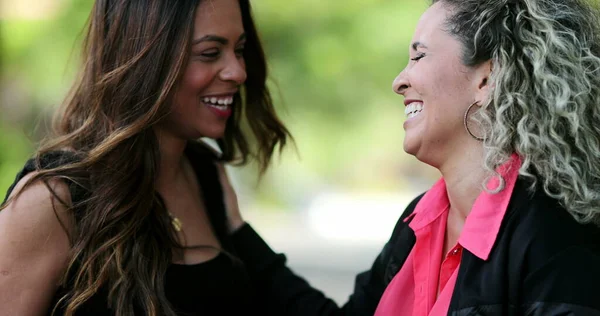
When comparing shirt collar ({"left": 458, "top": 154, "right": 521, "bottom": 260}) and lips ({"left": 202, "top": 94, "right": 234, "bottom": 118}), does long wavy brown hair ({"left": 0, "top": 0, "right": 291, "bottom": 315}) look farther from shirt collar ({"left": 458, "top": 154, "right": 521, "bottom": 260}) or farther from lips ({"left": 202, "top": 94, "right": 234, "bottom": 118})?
shirt collar ({"left": 458, "top": 154, "right": 521, "bottom": 260})

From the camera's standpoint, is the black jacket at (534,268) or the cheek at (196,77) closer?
the black jacket at (534,268)

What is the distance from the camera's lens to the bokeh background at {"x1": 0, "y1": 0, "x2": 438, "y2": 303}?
761 centimetres

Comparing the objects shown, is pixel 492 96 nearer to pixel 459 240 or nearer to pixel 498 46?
pixel 498 46

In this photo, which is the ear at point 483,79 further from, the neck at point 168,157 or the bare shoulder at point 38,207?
the bare shoulder at point 38,207

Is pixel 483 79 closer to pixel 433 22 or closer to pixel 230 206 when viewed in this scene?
pixel 433 22

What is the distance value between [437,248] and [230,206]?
93 cm

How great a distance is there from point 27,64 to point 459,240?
19.8 ft

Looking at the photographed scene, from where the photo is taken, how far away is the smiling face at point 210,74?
2.76 metres

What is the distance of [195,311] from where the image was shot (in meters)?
2.73

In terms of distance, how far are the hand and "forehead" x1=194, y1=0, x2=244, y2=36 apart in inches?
26.1

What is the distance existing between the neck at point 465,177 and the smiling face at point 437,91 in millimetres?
27

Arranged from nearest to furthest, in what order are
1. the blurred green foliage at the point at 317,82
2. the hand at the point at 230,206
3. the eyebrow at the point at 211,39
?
the eyebrow at the point at 211,39 → the hand at the point at 230,206 → the blurred green foliage at the point at 317,82

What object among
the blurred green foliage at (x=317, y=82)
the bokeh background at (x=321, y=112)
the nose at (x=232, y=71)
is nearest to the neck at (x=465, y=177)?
the nose at (x=232, y=71)

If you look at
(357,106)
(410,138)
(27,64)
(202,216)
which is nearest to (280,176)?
(357,106)
